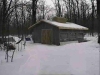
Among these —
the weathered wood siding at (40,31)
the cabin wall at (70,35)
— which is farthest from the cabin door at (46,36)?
the cabin wall at (70,35)

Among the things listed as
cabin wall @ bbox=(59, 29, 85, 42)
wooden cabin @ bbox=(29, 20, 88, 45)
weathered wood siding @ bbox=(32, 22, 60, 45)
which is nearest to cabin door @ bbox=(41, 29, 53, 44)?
wooden cabin @ bbox=(29, 20, 88, 45)

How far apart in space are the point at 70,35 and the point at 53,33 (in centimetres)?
297

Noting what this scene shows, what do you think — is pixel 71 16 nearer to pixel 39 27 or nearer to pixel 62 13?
pixel 62 13

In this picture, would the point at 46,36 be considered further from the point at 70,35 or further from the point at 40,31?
the point at 70,35

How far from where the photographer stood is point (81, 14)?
45.4 m

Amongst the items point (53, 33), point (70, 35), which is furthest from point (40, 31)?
point (70, 35)

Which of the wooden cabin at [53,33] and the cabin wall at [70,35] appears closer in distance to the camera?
the wooden cabin at [53,33]

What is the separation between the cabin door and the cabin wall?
1408 mm

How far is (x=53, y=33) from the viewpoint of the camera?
2011 centimetres

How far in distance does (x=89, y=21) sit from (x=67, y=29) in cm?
2772

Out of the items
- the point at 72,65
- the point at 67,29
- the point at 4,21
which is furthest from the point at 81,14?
the point at 72,65

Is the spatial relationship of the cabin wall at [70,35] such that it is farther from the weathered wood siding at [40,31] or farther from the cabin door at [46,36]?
the cabin door at [46,36]

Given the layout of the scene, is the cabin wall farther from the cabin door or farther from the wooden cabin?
the cabin door

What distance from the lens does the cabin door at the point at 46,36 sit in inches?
803
